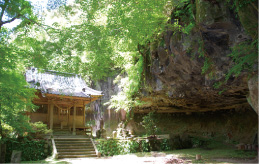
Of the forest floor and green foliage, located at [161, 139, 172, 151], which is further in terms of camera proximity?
green foliage, located at [161, 139, 172, 151]

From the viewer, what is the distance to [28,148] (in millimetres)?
11195

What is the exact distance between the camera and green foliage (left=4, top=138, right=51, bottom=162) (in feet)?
35.1

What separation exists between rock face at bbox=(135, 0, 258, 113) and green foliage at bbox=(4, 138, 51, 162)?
6292 millimetres

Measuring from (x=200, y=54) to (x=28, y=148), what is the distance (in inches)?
354

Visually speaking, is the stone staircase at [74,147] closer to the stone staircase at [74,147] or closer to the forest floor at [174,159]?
the stone staircase at [74,147]

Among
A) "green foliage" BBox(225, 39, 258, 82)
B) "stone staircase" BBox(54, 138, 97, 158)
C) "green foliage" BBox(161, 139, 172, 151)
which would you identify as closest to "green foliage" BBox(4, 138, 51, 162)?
"stone staircase" BBox(54, 138, 97, 158)

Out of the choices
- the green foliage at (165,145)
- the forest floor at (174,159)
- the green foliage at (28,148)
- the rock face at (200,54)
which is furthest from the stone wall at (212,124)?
the green foliage at (28,148)

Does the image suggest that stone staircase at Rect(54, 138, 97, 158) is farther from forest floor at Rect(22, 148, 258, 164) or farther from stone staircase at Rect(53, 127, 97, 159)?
forest floor at Rect(22, 148, 258, 164)

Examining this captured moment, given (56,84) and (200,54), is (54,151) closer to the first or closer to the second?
(56,84)

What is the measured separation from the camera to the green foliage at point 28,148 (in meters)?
10.7

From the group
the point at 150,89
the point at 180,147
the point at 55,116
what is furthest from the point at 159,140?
the point at 55,116

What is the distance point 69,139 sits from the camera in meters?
13.2

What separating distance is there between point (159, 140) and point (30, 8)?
10301mm

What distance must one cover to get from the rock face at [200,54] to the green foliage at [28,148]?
6292mm
